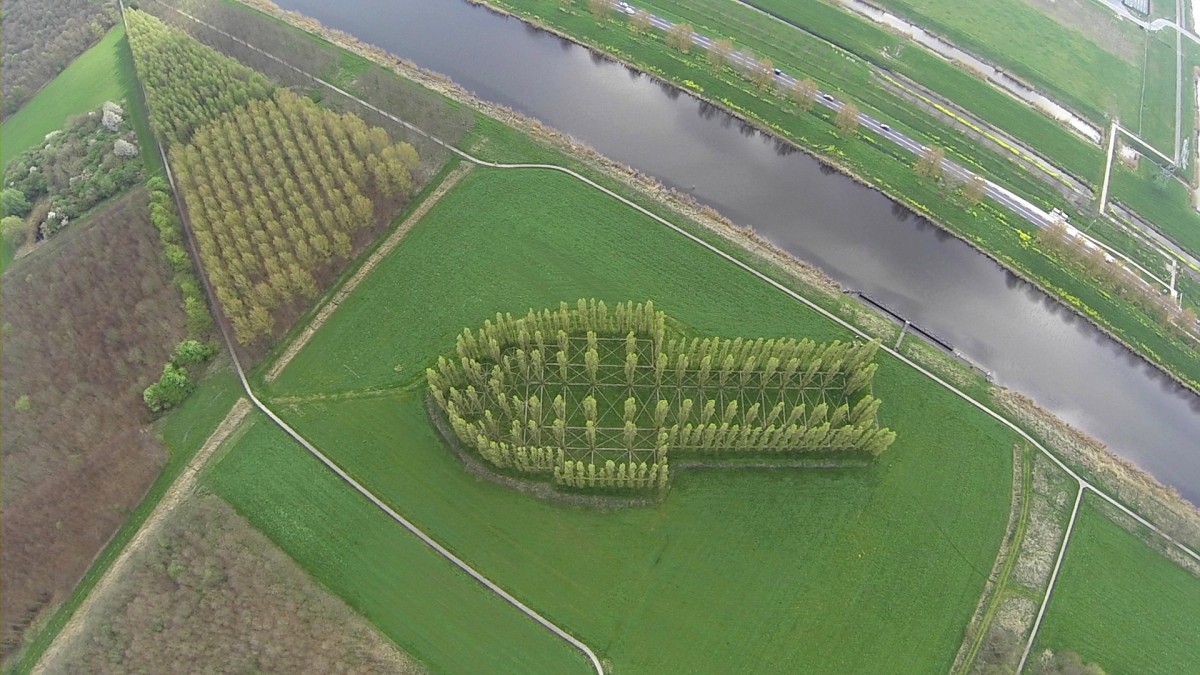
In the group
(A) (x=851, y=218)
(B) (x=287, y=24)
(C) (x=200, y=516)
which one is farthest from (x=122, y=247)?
(A) (x=851, y=218)

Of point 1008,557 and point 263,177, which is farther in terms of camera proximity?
point 263,177

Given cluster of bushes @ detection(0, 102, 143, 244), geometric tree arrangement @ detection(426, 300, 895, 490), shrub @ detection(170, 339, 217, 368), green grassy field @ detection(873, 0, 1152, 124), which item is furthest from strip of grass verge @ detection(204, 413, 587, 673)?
green grassy field @ detection(873, 0, 1152, 124)

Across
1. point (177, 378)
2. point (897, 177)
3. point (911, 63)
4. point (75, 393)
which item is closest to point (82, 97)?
point (75, 393)

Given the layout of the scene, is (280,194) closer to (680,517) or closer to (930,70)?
(680,517)

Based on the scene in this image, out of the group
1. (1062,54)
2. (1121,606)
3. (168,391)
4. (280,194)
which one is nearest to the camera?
(1121,606)

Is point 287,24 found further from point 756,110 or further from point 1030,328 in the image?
point 1030,328

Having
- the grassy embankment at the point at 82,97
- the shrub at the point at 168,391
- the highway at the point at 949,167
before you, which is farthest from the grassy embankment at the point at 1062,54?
the grassy embankment at the point at 82,97

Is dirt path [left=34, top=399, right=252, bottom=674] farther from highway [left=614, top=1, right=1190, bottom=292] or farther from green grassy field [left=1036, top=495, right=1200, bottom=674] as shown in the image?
highway [left=614, top=1, right=1190, bottom=292]
